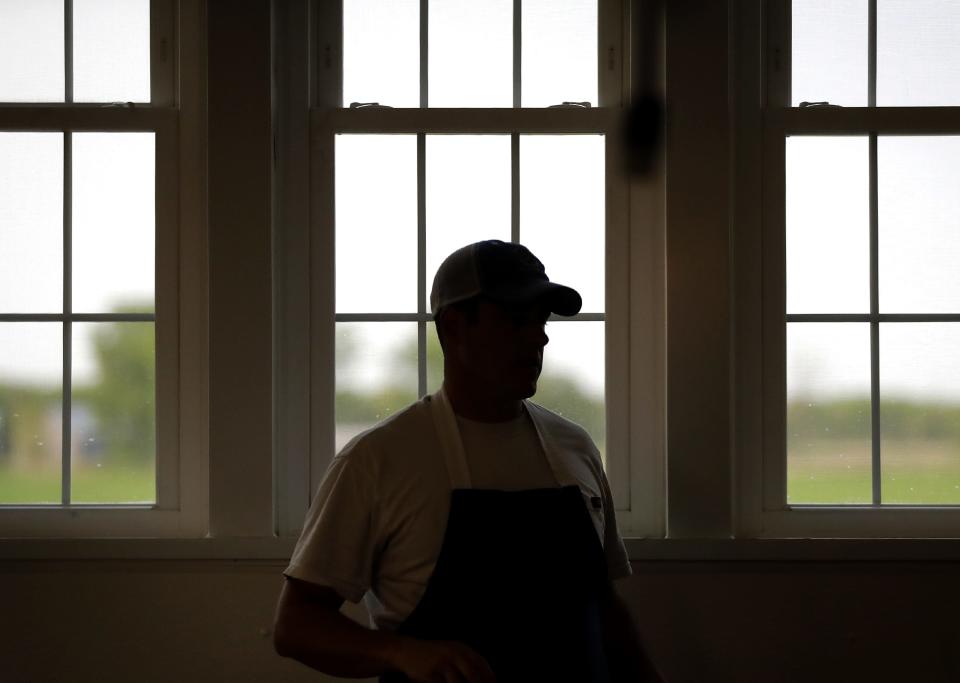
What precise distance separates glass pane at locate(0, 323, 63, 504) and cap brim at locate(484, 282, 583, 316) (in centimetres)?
135

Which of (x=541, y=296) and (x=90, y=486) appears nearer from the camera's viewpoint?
(x=541, y=296)

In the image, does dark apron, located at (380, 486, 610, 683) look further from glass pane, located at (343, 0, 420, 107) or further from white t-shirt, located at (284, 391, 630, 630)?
glass pane, located at (343, 0, 420, 107)

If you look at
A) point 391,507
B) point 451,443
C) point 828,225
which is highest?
point 828,225

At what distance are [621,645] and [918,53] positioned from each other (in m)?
1.70

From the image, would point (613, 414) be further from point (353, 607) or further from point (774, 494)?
point (353, 607)

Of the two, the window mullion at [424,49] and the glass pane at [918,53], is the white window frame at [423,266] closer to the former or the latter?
the window mullion at [424,49]

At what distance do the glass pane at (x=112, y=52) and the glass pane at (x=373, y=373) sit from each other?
0.83 meters

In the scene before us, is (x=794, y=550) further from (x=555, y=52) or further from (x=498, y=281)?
(x=555, y=52)

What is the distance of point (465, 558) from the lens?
57.4 inches

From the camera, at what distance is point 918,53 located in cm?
229

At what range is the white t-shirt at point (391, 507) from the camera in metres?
1.45

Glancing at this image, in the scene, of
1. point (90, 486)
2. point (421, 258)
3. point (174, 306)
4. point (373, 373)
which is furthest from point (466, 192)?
point (90, 486)

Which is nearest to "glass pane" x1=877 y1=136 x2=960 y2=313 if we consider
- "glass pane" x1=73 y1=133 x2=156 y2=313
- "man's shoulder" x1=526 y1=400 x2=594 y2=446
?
"man's shoulder" x1=526 y1=400 x2=594 y2=446

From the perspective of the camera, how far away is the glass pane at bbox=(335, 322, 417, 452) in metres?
2.27
